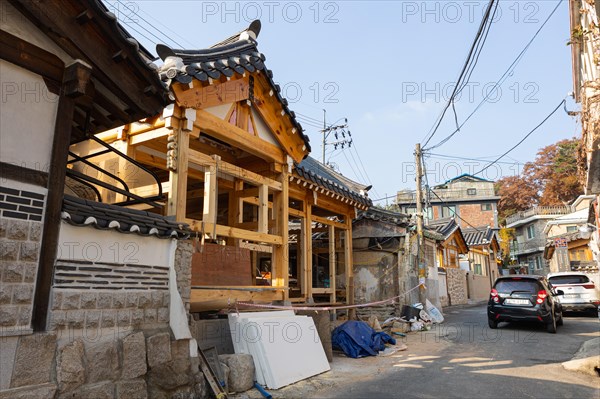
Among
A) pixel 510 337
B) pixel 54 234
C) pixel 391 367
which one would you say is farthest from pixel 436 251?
pixel 54 234

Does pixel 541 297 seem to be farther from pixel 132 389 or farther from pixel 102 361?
pixel 102 361

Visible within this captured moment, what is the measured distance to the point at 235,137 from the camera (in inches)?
298

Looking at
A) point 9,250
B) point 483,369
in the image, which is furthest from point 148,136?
point 483,369

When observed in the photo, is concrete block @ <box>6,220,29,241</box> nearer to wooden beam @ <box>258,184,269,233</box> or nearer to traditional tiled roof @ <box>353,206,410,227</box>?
wooden beam @ <box>258,184,269,233</box>

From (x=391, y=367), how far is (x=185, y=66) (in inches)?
250

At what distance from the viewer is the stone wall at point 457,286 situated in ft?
70.8

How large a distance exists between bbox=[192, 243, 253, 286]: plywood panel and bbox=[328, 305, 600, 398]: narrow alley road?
2.29 metres

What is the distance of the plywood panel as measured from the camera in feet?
20.9

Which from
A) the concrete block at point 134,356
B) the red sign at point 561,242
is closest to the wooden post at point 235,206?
the concrete block at point 134,356

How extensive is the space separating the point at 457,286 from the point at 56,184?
2263 cm

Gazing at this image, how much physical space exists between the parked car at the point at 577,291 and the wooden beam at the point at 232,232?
1287 cm

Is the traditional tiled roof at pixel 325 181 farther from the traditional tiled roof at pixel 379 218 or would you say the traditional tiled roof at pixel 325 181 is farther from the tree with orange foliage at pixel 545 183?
the tree with orange foliage at pixel 545 183

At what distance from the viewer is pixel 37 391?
11.9 ft

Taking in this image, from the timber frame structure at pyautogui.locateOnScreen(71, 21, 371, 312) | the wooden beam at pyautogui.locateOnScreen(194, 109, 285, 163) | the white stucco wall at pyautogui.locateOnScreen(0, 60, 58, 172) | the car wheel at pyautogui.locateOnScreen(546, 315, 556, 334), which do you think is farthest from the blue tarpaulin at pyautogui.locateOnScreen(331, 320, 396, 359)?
the white stucco wall at pyautogui.locateOnScreen(0, 60, 58, 172)
